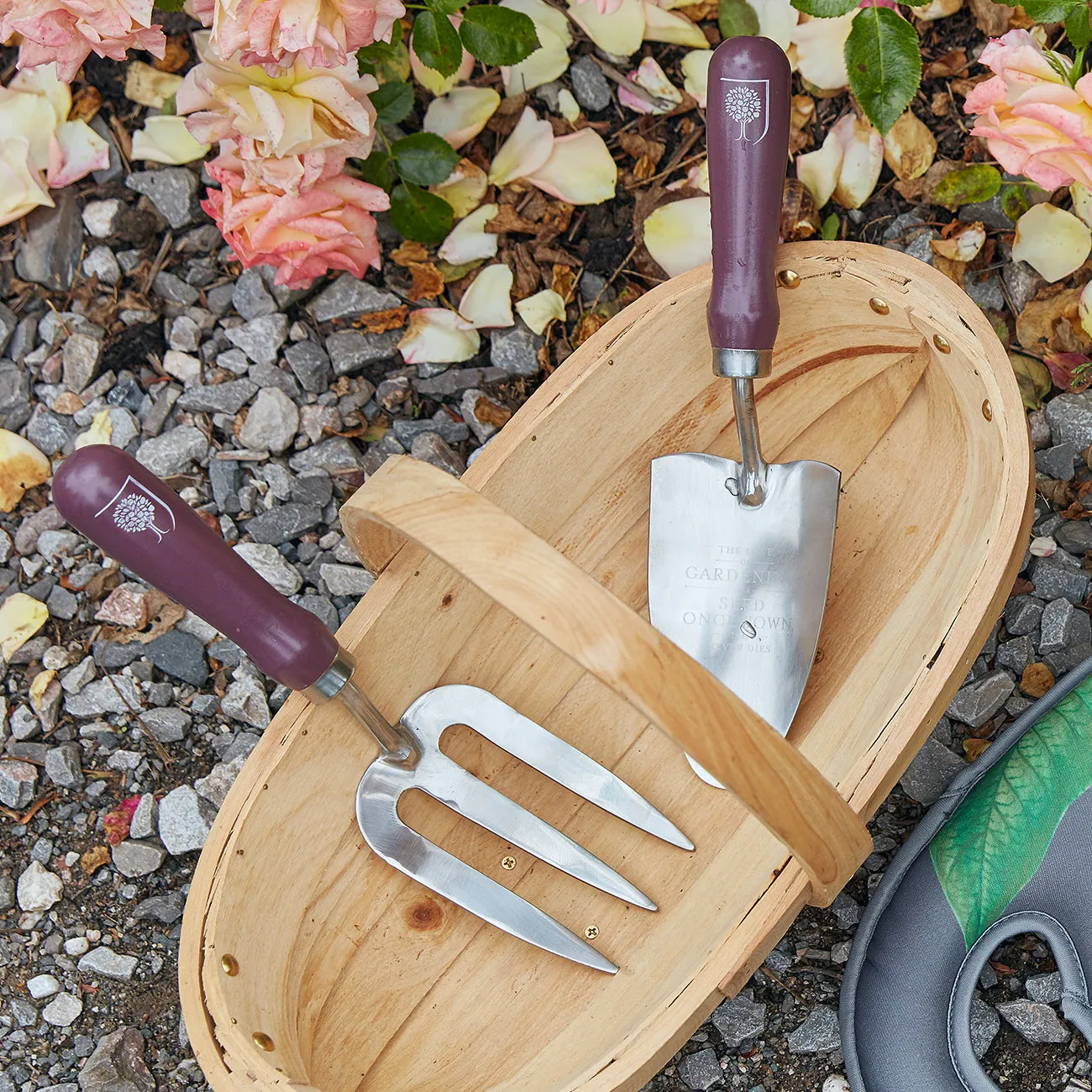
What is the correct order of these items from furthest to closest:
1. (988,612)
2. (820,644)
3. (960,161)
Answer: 1. (960,161)
2. (820,644)
3. (988,612)

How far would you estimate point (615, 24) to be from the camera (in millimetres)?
892

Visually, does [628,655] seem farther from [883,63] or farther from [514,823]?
[883,63]

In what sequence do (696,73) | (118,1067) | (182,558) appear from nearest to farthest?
(182,558)
(118,1067)
(696,73)

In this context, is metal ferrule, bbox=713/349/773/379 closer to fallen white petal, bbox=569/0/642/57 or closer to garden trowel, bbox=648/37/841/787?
garden trowel, bbox=648/37/841/787

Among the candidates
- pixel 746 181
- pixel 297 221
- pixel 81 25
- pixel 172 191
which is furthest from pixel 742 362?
pixel 172 191

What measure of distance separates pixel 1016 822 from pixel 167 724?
0.60m

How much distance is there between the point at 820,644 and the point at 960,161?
0.41 metres

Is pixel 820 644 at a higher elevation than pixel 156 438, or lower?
lower

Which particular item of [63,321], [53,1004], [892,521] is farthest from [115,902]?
[892,521]

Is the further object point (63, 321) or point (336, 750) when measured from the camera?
point (63, 321)

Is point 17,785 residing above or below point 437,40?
below

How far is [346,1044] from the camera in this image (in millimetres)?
686

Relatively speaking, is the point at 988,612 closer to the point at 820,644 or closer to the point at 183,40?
the point at 820,644

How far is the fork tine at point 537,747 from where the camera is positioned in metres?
0.73
